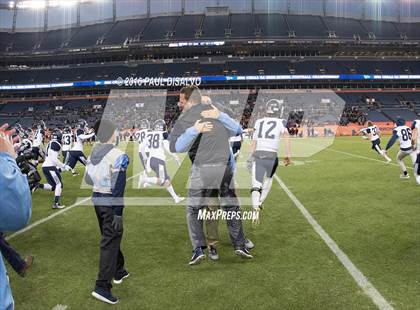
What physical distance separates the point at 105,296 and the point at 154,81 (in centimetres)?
4903

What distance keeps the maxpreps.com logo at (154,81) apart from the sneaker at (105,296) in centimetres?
4849

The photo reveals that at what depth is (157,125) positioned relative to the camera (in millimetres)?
12062

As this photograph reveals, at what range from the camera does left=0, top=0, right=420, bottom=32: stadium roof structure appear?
6091cm

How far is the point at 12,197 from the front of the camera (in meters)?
1.52

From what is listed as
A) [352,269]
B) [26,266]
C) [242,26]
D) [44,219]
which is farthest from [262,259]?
[242,26]

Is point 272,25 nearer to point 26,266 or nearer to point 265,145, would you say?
point 265,145

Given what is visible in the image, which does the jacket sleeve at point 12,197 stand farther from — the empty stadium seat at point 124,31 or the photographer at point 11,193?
the empty stadium seat at point 124,31

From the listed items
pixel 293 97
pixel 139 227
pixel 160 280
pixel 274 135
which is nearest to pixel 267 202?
pixel 274 135

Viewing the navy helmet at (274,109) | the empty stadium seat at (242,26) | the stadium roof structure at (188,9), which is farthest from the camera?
the stadium roof structure at (188,9)

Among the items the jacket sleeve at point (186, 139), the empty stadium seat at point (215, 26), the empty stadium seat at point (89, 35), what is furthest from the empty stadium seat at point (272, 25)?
the jacket sleeve at point (186, 139)

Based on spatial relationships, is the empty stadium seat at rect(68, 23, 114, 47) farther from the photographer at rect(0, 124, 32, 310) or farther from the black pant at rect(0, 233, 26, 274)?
the photographer at rect(0, 124, 32, 310)

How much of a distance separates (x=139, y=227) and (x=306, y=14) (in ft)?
201

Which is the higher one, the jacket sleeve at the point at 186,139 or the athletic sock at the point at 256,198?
the jacket sleeve at the point at 186,139

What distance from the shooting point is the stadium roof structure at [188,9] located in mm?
60906
